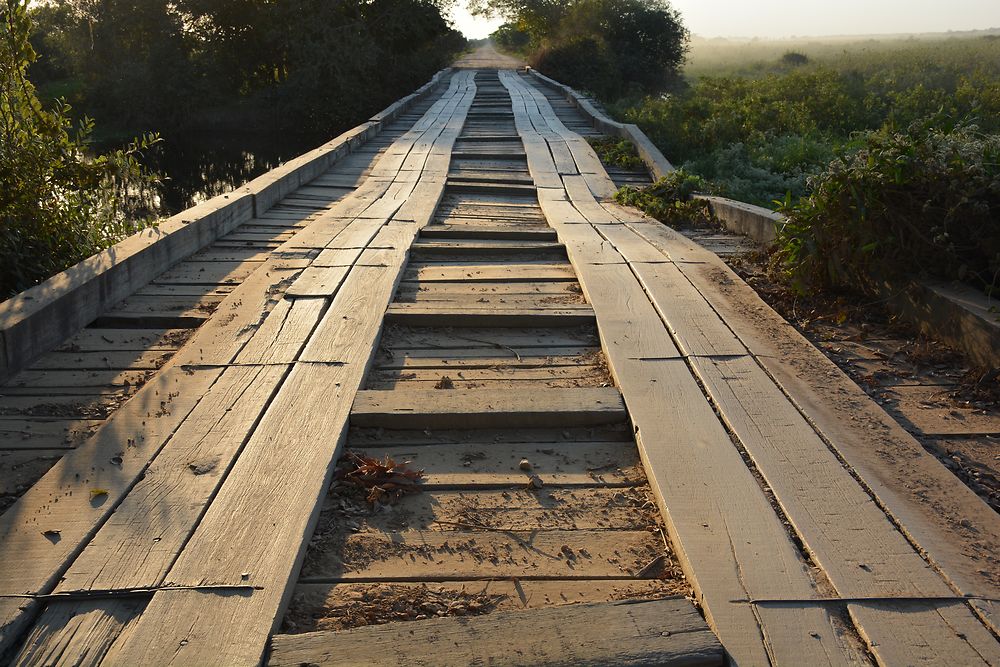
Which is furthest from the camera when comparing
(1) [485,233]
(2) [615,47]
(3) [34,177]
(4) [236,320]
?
(2) [615,47]

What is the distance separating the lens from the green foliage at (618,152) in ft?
25.7

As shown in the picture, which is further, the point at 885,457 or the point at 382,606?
the point at 885,457

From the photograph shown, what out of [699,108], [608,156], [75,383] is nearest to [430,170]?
[608,156]

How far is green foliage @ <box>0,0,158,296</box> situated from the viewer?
156 inches

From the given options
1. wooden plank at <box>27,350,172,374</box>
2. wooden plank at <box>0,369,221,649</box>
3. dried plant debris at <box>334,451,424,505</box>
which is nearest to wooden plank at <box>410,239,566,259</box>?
wooden plank at <box>27,350,172,374</box>

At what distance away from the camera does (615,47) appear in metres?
28.9

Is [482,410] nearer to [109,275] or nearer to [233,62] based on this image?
[109,275]

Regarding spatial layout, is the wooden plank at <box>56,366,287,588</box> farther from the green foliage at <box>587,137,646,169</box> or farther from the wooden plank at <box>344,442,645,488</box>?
the green foliage at <box>587,137,646,169</box>

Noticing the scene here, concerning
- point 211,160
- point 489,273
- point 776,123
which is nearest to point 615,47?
point 211,160

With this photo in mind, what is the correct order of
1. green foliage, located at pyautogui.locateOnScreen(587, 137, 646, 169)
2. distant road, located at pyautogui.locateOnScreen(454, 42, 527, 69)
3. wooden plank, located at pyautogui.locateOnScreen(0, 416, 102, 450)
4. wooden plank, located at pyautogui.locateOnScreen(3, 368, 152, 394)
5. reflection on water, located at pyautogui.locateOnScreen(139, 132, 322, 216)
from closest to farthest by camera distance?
wooden plank, located at pyautogui.locateOnScreen(0, 416, 102, 450) < wooden plank, located at pyautogui.locateOnScreen(3, 368, 152, 394) < green foliage, located at pyautogui.locateOnScreen(587, 137, 646, 169) < reflection on water, located at pyautogui.locateOnScreen(139, 132, 322, 216) < distant road, located at pyautogui.locateOnScreen(454, 42, 527, 69)

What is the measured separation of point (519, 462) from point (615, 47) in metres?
28.5

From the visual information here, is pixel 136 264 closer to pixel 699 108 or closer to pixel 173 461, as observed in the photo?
pixel 173 461

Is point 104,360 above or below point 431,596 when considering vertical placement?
above

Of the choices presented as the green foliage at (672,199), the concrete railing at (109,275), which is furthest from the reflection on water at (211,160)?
the green foliage at (672,199)
